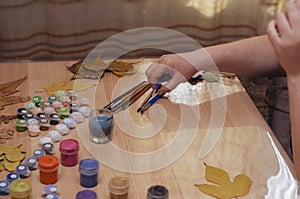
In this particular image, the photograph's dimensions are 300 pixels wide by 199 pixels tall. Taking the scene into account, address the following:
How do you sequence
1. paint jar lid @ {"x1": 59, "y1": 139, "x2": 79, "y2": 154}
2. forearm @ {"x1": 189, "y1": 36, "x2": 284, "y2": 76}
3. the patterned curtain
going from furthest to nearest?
1. the patterned curtain
2. forearm @ {"x1": 189, "y1": 36, "x2": 284, "y2": 76}
3. paint jar lid @ {"x1": 59, "y1": 139, "x2": 79, "y2": 154}

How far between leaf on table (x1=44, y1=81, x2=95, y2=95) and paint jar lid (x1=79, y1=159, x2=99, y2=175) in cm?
32

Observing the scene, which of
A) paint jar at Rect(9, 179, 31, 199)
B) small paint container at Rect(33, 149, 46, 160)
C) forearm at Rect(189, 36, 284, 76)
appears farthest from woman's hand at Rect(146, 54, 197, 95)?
paint jar at Rect(9, 179, 31, 199)

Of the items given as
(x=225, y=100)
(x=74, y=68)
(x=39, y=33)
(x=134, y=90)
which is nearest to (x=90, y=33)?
(x=39, y=33)

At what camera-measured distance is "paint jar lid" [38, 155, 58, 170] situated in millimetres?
899

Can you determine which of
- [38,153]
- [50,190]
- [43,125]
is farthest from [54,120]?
[50,190]

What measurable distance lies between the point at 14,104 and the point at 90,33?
0.69 meters

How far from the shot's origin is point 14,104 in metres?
1.15

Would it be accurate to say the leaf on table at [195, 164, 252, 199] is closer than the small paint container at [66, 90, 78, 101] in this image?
Yes

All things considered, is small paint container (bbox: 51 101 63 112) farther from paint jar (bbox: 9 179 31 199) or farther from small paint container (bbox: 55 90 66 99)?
paint jar (bbox: 9 179 31 199)

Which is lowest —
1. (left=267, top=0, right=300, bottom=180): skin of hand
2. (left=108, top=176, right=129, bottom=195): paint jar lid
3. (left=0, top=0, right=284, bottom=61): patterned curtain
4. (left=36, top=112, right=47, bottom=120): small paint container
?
(left=0, top=0, right=284, bottom=61): patterned curtain

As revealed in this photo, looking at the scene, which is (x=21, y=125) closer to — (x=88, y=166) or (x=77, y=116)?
(x=77, y=116)

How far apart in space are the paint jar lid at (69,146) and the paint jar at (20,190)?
112 millimetres

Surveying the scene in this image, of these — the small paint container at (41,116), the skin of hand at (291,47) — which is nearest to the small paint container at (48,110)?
the small paint container at (41,116)

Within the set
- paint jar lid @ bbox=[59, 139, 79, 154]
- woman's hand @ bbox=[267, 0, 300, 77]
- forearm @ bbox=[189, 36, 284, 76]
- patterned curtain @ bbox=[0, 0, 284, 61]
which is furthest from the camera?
patterned curtain @ bbox=[0, 0, 284, 61]
